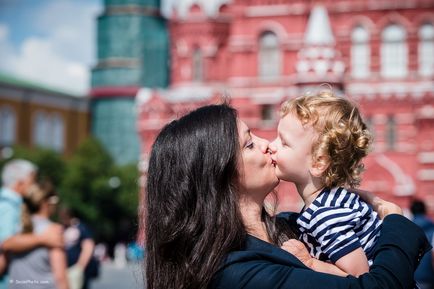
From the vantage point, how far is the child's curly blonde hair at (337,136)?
8.62 feet

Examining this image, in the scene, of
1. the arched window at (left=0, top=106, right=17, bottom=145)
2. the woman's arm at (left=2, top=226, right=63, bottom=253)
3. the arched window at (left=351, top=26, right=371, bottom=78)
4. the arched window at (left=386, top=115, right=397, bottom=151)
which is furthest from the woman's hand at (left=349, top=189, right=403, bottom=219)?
the arched window at (left=0, top=106, right=17, bottom=145)

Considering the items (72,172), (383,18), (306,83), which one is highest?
(383,18)

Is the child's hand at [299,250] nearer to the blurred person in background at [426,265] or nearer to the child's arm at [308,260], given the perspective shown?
the child's arm at [308,260]

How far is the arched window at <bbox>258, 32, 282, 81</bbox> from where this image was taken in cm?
3002

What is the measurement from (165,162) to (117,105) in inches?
1860

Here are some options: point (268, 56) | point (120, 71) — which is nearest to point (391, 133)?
point (268, 56)

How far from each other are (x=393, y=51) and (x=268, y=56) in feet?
12.5

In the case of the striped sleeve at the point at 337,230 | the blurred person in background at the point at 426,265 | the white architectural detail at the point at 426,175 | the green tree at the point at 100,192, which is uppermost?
the striped sleeve at the point at 337,230

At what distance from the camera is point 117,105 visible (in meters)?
49.6

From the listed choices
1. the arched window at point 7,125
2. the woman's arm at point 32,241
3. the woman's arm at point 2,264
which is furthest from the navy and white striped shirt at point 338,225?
the arched window at point 7,125

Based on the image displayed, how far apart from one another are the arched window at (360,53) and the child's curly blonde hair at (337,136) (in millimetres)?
27183

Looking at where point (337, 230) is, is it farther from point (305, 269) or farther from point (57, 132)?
point (57, 132)

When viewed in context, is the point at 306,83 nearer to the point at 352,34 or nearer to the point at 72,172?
the point at 352,34

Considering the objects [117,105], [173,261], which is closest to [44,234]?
[173,261]
